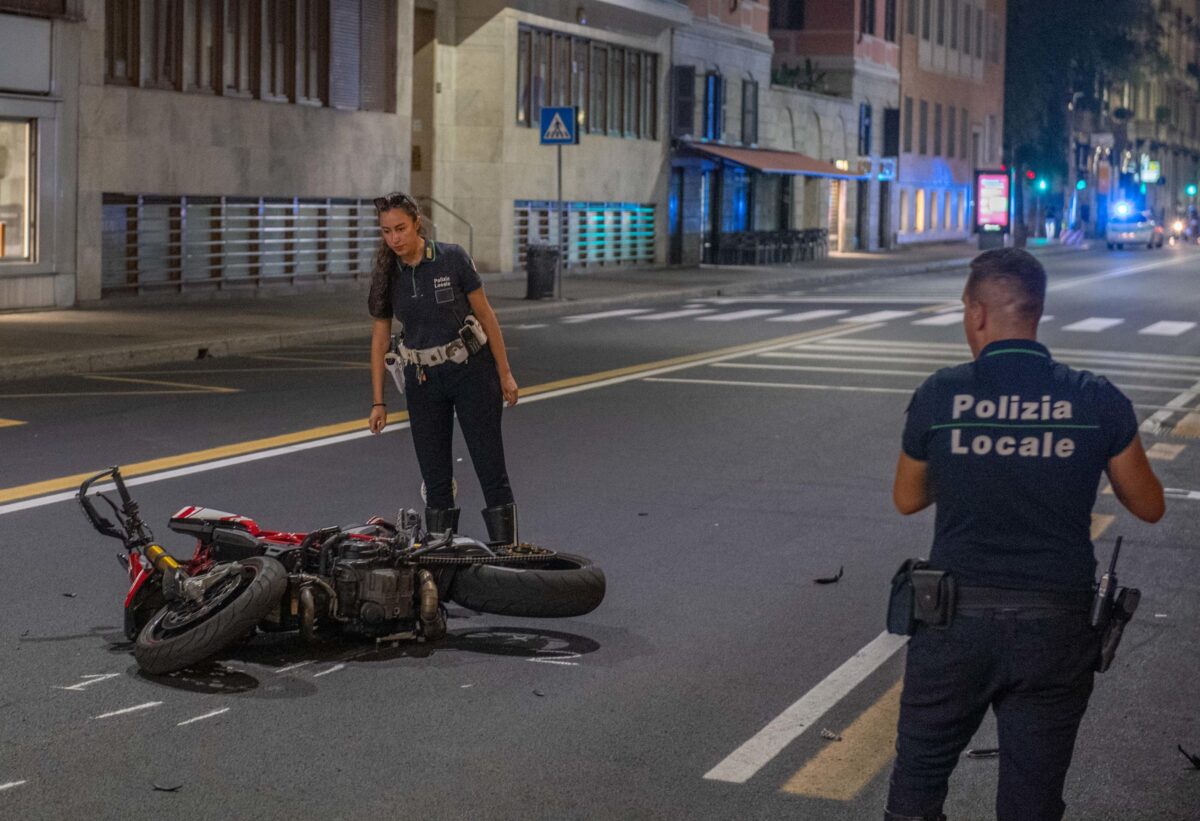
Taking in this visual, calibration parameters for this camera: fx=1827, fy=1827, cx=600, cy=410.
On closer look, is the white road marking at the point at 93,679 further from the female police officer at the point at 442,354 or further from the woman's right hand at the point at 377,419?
the woman's right hand at the point at 377,419

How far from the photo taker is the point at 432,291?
778 centimetres

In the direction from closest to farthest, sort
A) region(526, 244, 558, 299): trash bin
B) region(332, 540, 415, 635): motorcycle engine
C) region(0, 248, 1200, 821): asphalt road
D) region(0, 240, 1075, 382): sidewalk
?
region(0, 248, 1200, 821): asphalt road
region(332, 540, 415, 635): motorcycle engine
region(0, 240, 1075, 382): sidewalk
region(526, 244, 558, 299): trash bin

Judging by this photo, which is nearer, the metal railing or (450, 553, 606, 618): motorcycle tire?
(450, 553, 606, 618): motorcycle tire

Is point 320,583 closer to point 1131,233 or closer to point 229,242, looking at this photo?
point 229,242

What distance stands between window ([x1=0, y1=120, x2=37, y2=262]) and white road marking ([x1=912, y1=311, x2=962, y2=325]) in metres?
12.7

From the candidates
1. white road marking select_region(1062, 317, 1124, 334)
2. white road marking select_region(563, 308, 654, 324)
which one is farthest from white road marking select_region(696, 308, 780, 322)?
white road marking select_region(1062, 317, 1124, 334)

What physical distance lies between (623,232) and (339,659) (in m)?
36.8

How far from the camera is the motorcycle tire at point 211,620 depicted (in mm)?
6273

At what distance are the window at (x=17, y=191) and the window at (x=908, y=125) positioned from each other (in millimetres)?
49025

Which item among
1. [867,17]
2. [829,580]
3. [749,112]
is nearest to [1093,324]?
[829,580]

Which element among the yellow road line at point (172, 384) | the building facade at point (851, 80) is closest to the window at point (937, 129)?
the building facade at point (851, 80)

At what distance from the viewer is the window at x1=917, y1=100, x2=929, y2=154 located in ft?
235

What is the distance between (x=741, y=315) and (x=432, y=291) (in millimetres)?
20931

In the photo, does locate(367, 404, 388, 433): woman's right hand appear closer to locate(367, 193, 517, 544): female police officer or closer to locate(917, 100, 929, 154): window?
locate(367, 193, 517, 544): female police officer
